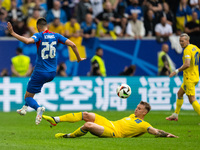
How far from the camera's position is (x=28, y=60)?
1847 centimetres

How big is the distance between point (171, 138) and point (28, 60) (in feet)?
32.9

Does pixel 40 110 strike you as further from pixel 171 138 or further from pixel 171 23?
pixel 171 23

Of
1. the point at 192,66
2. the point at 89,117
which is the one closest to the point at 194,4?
the point at 192,66

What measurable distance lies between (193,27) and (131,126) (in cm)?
1149

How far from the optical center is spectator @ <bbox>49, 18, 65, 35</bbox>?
1852cm

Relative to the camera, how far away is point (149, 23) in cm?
1977

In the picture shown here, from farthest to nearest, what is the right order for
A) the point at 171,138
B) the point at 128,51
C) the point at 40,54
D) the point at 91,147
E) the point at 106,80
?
the point at 128,51
the point at 106,80
the point at 40,54
the point at 171,138
the point at 91,147

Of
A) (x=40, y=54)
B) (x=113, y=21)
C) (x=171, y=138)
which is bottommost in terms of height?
(x=171, y=138)

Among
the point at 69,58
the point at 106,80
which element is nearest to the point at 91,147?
the point at 106,80

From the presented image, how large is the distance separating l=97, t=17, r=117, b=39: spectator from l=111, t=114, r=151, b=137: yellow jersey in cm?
1017

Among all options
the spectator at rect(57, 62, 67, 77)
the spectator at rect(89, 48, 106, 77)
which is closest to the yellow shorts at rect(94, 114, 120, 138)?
the spectator at rect(89, 48, 106, 77)

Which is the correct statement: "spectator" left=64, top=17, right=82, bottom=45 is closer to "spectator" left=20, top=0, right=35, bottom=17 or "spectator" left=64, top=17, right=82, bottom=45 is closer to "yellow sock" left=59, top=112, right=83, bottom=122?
"spectator" left=20, top=0, right=35, bottom=17

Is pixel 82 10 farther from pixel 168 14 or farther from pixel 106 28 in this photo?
pixel 168 14

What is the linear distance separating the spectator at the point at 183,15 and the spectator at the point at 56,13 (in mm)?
4858
